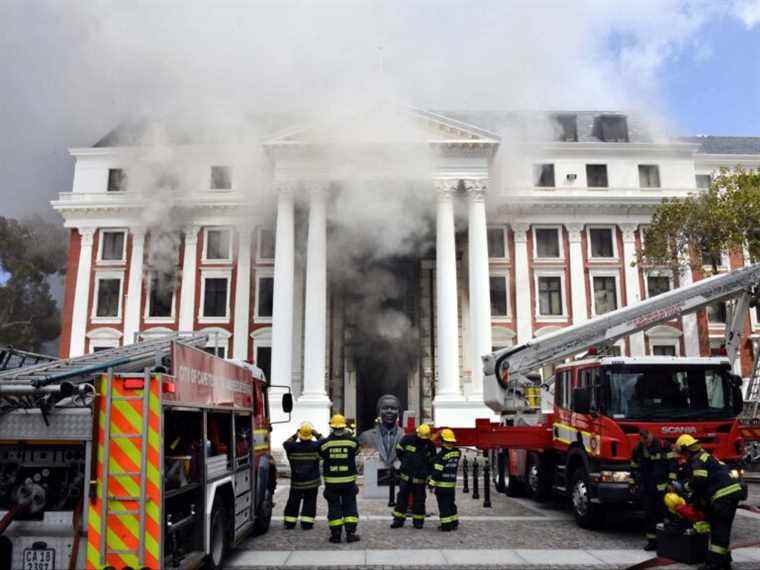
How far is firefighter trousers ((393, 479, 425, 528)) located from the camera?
9141mm

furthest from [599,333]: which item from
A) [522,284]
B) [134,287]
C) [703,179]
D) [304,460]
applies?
[703,179]

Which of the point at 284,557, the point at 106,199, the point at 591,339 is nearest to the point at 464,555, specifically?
the point at 284,557

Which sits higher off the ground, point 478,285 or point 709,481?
point 478,285

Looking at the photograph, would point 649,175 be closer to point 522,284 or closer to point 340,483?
point 522,284

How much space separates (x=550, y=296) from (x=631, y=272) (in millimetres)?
3566

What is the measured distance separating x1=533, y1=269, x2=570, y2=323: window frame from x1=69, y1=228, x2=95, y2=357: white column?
19.1 m

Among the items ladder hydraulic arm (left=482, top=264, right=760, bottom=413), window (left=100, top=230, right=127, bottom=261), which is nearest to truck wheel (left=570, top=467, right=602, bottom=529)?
ladder hydraulic arm (left=482, top=264, right=760, bottom=413)

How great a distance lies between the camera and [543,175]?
96.8 ft

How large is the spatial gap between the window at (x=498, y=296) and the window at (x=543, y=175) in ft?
15.1


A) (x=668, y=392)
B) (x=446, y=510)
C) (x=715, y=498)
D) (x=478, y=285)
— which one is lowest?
(x=446, y=510)

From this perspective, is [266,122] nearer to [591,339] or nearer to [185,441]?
[591,339]

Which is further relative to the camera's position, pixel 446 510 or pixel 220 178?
pixel 220 178

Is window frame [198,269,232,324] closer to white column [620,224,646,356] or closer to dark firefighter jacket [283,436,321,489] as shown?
white column [620,224,646,356]

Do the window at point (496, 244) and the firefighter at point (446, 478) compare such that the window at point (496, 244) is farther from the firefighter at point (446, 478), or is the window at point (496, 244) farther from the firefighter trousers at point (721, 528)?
the firefighter trousers at point (721, 528)
